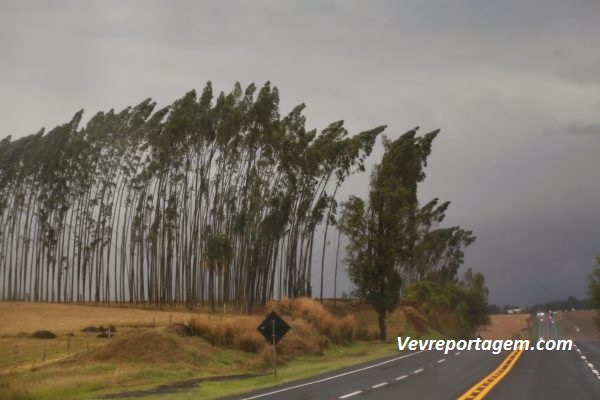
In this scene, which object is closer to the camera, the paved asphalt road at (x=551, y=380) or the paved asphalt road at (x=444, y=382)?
the paved asphalt road at (x=551, y=380)

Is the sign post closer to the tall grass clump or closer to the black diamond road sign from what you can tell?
the black diamond road sign

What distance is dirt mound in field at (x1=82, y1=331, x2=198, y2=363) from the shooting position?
3272 centimetres

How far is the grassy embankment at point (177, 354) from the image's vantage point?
1000 inches

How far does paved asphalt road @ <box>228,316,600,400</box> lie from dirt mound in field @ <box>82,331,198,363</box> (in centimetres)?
766

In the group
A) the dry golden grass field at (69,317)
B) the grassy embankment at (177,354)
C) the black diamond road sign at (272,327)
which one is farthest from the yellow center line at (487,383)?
the dry golden grass field at (69,317)

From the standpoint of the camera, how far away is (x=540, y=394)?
66.8 feet

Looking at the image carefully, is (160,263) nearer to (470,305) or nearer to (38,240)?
(38,240)

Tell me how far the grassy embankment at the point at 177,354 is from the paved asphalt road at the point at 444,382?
7.70ft

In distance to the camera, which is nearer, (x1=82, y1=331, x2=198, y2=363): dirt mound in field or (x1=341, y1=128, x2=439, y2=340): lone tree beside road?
(x1=82, y1=331, x2=198, y2=363): dirt mound in field
